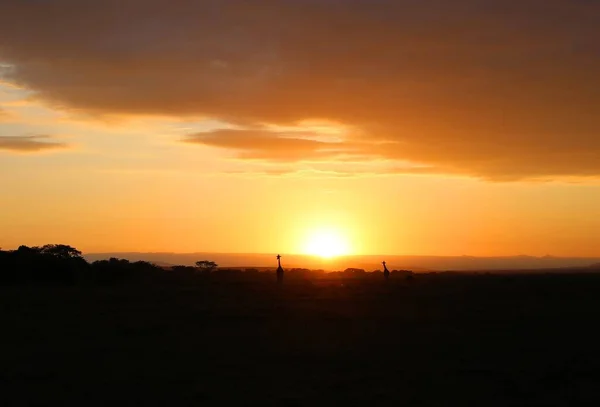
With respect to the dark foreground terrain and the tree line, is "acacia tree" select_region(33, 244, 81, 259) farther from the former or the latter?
the dark foreground terrain

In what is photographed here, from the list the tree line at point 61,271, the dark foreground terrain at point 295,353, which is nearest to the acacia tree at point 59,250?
the tree line at point 61,271

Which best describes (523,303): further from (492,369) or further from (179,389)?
(179,389)

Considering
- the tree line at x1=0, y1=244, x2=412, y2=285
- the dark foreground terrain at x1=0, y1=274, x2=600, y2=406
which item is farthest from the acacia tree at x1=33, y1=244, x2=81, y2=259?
the dark foreground terrain at x1=0, y1=274, x2=600, y2=406

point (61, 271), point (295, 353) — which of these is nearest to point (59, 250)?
point (61, 271)

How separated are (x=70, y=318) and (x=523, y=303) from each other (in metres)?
22.1

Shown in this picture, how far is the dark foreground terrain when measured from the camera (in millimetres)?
16156

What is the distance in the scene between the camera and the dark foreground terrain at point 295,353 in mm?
16156

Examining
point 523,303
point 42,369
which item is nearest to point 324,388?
point 42,369

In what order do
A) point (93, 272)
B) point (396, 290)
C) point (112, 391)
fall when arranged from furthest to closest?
point (93, 272), point (396, 290), point (112, 391)

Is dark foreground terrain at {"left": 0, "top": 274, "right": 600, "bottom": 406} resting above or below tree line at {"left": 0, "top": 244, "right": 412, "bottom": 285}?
below

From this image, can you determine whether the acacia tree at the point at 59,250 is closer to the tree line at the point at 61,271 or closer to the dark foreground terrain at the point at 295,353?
the tree line at the point at 61,271

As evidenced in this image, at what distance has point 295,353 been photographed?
A: 816 inches

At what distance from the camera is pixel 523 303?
35.7m

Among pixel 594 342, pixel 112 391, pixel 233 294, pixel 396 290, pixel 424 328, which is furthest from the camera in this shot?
pixel 396 290
